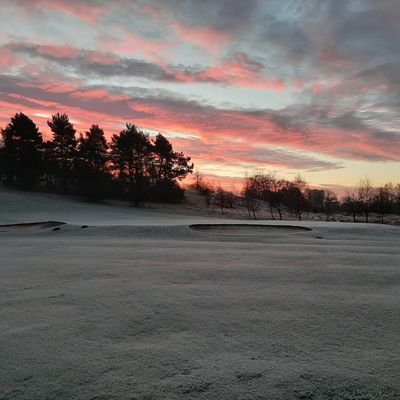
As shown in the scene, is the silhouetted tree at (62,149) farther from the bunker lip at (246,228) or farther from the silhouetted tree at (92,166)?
the bunker lip at (246,228)

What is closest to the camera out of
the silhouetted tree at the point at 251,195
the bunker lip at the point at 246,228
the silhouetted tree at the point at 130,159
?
the bunker lip at the point at 246,228

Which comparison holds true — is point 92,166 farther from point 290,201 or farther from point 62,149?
point 290,201

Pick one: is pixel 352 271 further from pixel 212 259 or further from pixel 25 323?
pixel 25 323

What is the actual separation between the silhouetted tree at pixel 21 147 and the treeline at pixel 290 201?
2540 centimetres

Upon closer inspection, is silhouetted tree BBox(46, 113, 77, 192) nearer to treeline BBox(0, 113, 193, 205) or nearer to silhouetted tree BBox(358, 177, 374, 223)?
treeline BBox(0, 113, 193, 205)

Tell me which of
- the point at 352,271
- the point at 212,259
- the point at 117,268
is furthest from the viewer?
the point at 212,259

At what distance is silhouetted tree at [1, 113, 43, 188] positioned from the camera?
47156 mm

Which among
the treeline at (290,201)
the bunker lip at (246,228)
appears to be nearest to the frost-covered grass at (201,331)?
the bunker lip at (246,228)

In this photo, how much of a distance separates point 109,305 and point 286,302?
7.99 feet

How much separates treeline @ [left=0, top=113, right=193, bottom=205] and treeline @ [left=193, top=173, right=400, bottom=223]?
10814 millimetres

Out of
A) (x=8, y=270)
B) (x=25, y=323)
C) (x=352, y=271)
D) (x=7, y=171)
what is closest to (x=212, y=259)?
(x=352, y=271)

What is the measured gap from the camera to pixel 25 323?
4133 millimetres

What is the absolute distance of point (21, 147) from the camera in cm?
4731

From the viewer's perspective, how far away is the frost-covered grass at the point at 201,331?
275 cm
